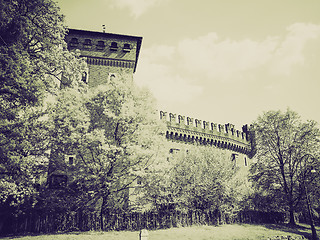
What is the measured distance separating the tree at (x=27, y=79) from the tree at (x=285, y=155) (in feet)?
72.4

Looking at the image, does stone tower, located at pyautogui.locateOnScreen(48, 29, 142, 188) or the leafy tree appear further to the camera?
stone tower, located at pyautogui.locateOnScreen(48, 29, 142, 188)

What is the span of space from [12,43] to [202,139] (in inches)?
950

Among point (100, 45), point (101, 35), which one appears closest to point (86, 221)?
point (100, 45)

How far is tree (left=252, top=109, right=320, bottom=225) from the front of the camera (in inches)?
895

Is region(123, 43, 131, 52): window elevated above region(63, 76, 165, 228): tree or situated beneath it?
elevated above

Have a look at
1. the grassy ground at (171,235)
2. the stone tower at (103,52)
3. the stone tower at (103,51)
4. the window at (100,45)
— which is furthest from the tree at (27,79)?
the window at (100,45)

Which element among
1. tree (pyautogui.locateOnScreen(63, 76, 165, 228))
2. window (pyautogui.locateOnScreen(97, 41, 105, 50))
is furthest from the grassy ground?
window (pyautogui.locateOnScreen(97, 41, 105, 50))

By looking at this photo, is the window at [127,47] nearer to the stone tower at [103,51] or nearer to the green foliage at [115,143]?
the stone tower at [103,51]

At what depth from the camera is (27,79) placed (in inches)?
413

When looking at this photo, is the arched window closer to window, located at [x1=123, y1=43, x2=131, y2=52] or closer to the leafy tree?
window, located at [x1=123, y1=43, x2=131, y2=52]

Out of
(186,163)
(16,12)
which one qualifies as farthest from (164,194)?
(16,12)

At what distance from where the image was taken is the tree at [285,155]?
895 inches

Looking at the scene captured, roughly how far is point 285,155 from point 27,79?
25.8m

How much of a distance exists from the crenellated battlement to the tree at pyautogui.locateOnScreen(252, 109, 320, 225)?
5856 mm
